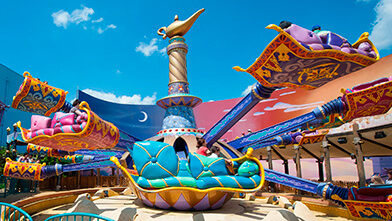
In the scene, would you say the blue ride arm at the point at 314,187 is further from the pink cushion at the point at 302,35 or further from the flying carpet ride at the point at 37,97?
the flying carpet ride at the point at 37,97

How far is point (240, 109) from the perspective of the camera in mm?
9062

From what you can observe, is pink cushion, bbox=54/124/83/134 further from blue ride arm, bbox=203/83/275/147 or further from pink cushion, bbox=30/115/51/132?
blue ride arm, bbox=203/83/275/147

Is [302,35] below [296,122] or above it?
above

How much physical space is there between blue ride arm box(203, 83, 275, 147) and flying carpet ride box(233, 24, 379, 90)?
5.85 feet

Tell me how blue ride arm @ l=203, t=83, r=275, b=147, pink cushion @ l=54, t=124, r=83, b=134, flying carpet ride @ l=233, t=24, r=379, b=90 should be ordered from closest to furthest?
flying carpet ride @ l=233, t=24, r=379, b=90 → pink cushion @ l=54, t=124, r=83, b=134 → blue ride arm @ l=203, t=83, r=275, b=147

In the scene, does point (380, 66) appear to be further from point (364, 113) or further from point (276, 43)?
point (276, 43)

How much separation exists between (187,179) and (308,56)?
3.81 metres

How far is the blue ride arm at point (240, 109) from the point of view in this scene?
802 centimetres

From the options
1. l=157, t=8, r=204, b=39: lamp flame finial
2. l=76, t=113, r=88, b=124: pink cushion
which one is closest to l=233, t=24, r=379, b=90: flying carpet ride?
l=76, t=113, r=88, b=124: pink cushion

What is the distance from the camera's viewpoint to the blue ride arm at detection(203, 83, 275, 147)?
8.02m

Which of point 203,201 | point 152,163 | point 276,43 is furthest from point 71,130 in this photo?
point 276,43

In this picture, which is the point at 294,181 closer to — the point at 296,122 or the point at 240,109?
the point at 296,122

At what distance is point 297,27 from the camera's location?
5109 mm

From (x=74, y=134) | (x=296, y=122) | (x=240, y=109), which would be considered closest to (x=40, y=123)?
(x=74, y=134)
